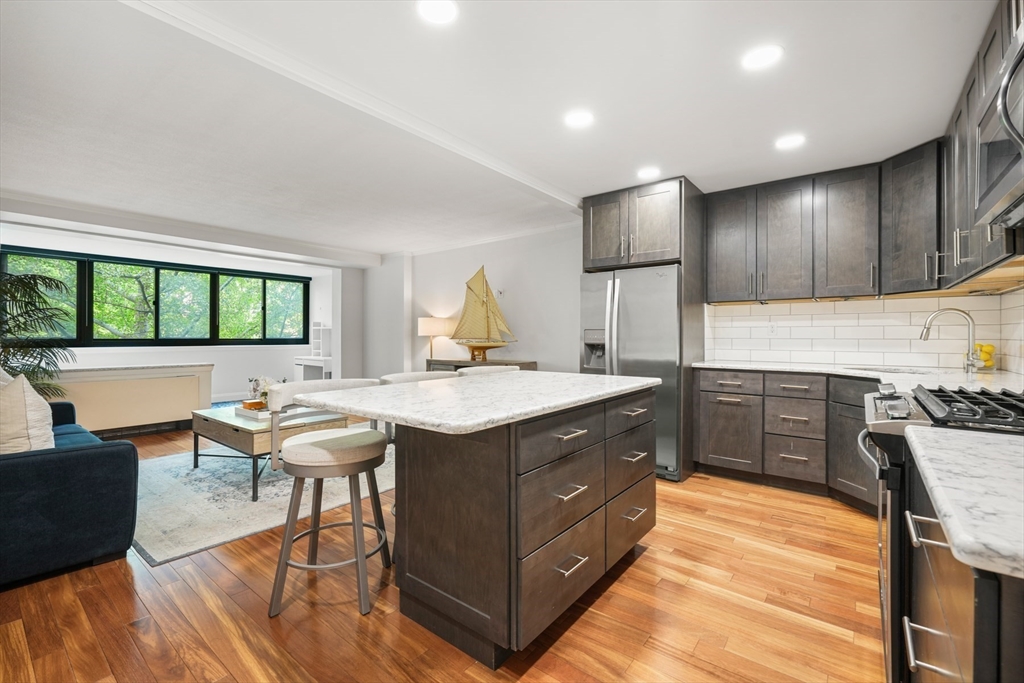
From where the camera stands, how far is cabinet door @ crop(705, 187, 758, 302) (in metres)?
3.69

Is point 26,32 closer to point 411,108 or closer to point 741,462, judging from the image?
point 411,108

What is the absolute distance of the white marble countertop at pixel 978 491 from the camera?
20.8 inches

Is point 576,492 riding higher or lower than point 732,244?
lower

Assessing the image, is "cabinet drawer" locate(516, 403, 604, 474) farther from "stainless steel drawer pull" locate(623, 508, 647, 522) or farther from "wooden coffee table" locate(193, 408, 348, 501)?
"wooden coffee table" locate(193, 408, 348, 501)

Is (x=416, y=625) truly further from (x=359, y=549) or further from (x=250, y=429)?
(x=250, y=429)

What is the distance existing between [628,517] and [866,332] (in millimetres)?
2635

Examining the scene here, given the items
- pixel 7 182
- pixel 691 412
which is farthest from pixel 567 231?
pixel 7 182

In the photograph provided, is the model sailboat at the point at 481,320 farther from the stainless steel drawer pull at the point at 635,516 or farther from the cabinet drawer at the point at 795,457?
the stainless steel drawer pull at the point at 635,516

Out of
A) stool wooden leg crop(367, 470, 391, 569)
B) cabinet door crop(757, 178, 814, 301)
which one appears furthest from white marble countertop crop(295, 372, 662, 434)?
cabinet door crop(757, 178, 814, 301)

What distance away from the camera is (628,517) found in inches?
84.8

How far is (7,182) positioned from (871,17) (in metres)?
5.71

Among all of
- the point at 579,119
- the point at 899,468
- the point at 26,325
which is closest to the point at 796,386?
the point at 899,468

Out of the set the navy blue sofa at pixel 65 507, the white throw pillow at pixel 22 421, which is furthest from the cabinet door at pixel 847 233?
the white throw pillow at pixel 22 421

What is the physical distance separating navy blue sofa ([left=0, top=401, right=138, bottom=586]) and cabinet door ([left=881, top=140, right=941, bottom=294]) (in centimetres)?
455
